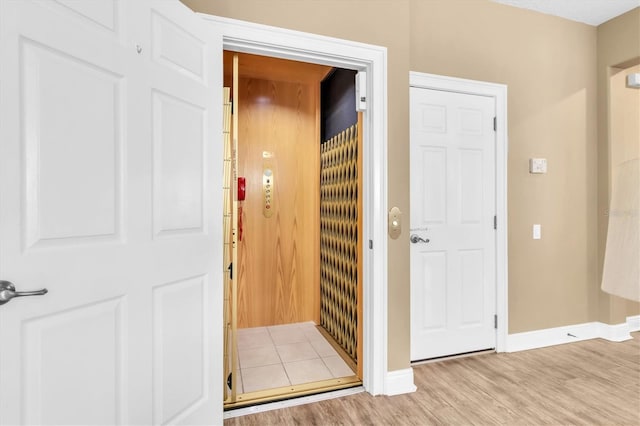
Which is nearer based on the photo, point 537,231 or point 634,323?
point 537,231

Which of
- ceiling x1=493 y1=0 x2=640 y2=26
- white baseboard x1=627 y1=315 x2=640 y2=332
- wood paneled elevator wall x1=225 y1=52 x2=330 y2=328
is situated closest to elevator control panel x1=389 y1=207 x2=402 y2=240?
wood paneled elevator wall x1=225 y1=52 x2=330 y2=328

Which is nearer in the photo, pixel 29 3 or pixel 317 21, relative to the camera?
pixel 29 3

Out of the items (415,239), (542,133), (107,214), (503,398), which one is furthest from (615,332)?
(107,214)

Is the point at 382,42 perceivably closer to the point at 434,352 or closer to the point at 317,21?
the point at 317,21

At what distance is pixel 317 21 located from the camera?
2008 mm

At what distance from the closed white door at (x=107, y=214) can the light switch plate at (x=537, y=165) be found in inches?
103

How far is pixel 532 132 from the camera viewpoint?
2916 mm

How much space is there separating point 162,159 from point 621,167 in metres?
1.49

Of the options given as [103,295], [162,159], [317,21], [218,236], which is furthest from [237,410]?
[317,21]

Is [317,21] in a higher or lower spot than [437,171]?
higher

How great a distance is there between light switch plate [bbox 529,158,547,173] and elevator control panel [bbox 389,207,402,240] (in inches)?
60.7

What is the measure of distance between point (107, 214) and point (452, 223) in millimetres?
2342

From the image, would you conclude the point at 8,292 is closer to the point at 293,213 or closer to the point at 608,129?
the point at 293,213

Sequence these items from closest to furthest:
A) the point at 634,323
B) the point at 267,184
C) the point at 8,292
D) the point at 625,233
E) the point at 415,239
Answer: the point at 625,233 → the point at 8,292 → the point at 415,239 → the point at 634,323 → the point at 267,184
